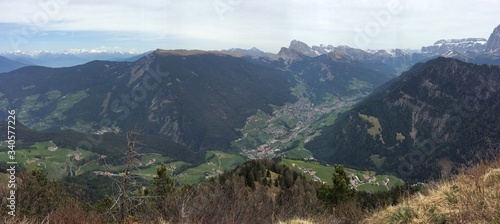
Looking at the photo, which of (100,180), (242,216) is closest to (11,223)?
(242,216)

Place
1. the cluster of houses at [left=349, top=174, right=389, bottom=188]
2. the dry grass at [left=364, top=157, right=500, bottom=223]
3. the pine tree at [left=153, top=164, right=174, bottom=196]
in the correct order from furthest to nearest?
the cluster of houses at [left=349, top=174, right=389, bottom=188], the pine tree at [left=153, top=164, right=174, bottom=196], the dry grass at [left=364, top=157, right=500, bottom=223]

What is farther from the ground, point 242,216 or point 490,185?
point 490,185

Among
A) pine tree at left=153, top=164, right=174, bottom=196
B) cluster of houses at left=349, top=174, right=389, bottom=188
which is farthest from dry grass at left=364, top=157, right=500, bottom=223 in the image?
cluster of houses at left=349, top=174, right=389, bottom=188

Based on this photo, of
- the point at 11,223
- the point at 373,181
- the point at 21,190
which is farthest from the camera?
the point at 373,181

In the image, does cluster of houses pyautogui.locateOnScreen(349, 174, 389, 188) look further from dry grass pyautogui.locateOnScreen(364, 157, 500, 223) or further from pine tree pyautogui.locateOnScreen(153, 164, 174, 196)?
dry grass pyautogui.locateOnScreen(364, 157, 500, 223)

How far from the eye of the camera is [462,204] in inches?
398

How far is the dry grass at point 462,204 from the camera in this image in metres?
9.30

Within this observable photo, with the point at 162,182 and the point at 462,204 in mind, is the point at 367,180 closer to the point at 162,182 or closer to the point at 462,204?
the point at 162,182

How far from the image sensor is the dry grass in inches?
366

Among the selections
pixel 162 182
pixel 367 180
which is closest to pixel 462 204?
pixel 162 182

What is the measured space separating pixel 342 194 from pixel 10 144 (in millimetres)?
53750

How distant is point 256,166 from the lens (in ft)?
305

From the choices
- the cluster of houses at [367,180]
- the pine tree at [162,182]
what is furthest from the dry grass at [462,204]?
the cluster of houses at [367,180]

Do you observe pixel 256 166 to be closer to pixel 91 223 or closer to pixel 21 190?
pixel 21 190
